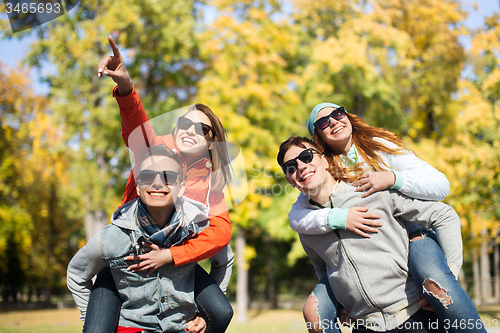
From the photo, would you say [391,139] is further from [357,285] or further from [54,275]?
[54,275]

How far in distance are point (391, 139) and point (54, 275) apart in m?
26.8

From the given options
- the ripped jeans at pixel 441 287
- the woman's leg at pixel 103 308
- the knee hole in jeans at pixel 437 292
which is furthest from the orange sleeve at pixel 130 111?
the knee hole in jeans at pixel 437 292

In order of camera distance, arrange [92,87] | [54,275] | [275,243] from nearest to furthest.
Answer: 1. [92,87]
2. [54,275]
3. [275,243]

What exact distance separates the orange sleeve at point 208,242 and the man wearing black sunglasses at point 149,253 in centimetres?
6

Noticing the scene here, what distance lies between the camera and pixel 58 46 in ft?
44.0

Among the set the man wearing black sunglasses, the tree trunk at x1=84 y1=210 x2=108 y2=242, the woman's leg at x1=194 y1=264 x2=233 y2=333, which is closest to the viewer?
the man wearing black sunglasses

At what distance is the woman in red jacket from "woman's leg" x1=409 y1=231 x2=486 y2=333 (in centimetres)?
118

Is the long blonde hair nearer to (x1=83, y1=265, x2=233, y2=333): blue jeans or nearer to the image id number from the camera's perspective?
(x1=83, y1=265, x2=233, y2=333): blue jeans

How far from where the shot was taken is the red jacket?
7.32 ft

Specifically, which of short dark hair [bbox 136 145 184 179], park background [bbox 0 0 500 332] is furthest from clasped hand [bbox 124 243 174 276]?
park background [bbox 0 0 500 332]

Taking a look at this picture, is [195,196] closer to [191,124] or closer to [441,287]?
[191,124]

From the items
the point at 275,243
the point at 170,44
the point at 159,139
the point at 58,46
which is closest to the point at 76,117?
the point at 58,46

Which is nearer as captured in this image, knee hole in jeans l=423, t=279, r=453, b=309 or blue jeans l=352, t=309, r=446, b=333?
knee hole in jeans l=423, t=279, r=453, b=309

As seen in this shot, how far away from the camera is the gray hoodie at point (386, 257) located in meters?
2.19
